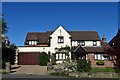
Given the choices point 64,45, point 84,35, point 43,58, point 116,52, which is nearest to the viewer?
point 116,52

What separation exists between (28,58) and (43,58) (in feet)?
14.5

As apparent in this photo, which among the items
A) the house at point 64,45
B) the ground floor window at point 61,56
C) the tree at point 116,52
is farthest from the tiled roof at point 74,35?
the tree at point 116,52

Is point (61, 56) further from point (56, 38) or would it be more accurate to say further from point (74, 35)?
point (74, 35)

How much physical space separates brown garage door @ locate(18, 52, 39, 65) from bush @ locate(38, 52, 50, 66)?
6.33ft

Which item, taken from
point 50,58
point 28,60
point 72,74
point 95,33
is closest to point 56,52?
point 50,58

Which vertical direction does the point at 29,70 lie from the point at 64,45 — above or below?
below

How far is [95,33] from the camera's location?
66625 mm

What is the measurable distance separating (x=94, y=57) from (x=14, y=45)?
16137 mm

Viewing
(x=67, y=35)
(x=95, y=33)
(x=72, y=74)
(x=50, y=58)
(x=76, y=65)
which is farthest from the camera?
(x=95, y=33)

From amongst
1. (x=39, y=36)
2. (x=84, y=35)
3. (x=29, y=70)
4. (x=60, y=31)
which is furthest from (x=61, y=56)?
(x=29, y=70)

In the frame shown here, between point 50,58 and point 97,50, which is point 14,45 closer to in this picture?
point 50,58

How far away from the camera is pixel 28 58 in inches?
2346

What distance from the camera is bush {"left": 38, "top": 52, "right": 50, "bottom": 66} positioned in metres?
55.4

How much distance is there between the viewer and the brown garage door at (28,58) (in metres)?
59.1
